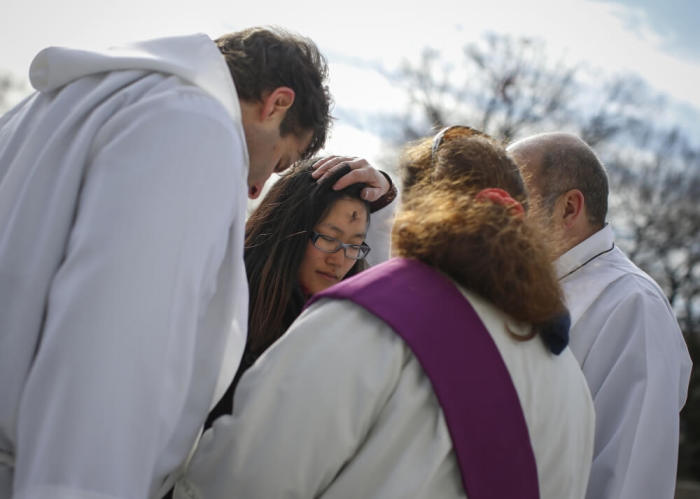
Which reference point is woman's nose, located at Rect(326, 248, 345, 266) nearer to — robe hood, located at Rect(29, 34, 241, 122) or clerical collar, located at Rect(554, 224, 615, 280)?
clerical collar, located at Rect(554, 224, 615, 280)

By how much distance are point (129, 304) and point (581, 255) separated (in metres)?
2.39

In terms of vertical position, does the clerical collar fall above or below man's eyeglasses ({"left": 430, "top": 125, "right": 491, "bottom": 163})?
below

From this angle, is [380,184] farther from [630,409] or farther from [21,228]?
[21,228]

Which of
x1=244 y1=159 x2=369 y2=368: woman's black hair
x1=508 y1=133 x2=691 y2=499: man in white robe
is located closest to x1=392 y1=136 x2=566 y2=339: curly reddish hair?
x1=508 y1=133 x2=691 y2=499: man in white robe

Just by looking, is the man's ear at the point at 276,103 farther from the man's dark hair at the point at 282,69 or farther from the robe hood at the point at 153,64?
the robe hood at the point at 153,64

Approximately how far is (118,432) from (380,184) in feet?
6.89

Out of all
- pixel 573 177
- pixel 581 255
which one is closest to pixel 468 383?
pixel 581 255

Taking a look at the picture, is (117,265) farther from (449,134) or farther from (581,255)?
(581,255)

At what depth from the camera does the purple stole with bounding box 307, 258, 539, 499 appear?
5.66ft

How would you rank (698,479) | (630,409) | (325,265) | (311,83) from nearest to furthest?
(311,83) < (630,409) < (325,265) < (698,479)

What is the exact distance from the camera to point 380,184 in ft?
11.1

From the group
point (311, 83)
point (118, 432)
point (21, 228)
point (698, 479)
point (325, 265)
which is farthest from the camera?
point (698, 479)

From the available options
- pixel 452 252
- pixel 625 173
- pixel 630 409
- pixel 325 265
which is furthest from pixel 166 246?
pixel 625 173

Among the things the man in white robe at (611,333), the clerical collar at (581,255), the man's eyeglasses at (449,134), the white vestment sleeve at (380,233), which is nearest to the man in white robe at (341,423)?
the man's eyeglasses at (449,134)
